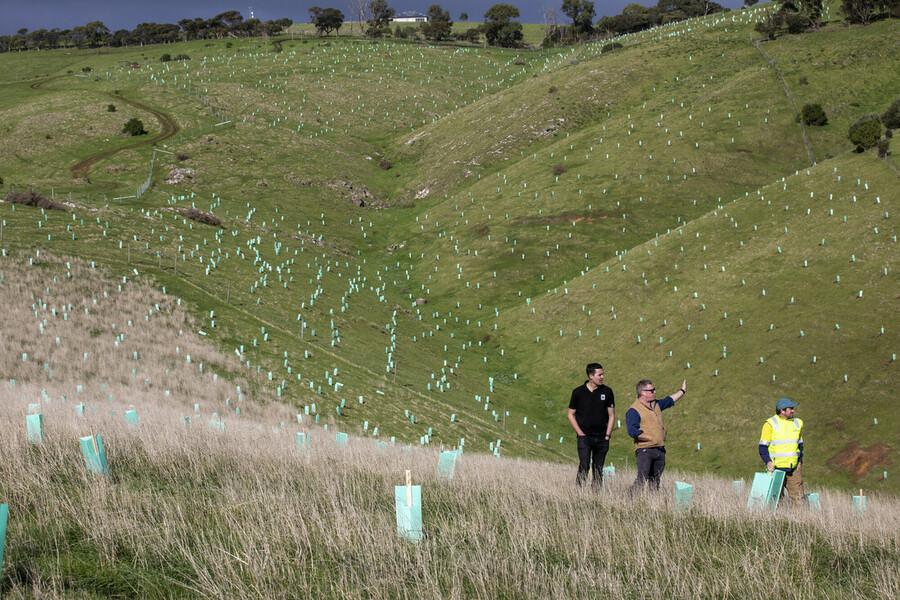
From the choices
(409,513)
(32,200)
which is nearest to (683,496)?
(409,513)

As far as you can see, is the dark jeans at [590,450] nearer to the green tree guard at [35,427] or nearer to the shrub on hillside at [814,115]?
the green tree guard at [35,427]

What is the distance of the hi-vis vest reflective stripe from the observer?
12602 millimetres

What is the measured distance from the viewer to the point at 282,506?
25.2 feet

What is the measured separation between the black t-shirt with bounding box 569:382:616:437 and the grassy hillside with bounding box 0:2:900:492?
20.5 m

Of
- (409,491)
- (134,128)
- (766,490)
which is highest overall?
(134,128)

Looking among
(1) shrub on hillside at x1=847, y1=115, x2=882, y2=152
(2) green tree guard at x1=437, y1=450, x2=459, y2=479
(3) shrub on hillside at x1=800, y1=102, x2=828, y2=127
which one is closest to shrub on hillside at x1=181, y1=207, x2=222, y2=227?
(1) shrub on hillside at x1=847, y1=115, x2=882, y2=152

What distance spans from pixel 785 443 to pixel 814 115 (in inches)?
3105

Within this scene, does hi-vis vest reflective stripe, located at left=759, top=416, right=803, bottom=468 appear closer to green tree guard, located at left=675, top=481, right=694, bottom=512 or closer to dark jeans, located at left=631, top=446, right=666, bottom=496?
dark jeans, located at left=631, top=446, right=666, bottom=496

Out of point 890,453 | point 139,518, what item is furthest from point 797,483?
point 890,453

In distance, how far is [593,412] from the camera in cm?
1249

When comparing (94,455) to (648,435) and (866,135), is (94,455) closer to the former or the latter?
(648,435)

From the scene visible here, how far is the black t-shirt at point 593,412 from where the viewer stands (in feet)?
41.0

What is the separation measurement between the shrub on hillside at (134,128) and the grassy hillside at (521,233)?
251 cm

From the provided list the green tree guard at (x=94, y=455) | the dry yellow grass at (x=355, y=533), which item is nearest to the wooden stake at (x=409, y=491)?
the dry yellow grass at (x=355, y=533)
